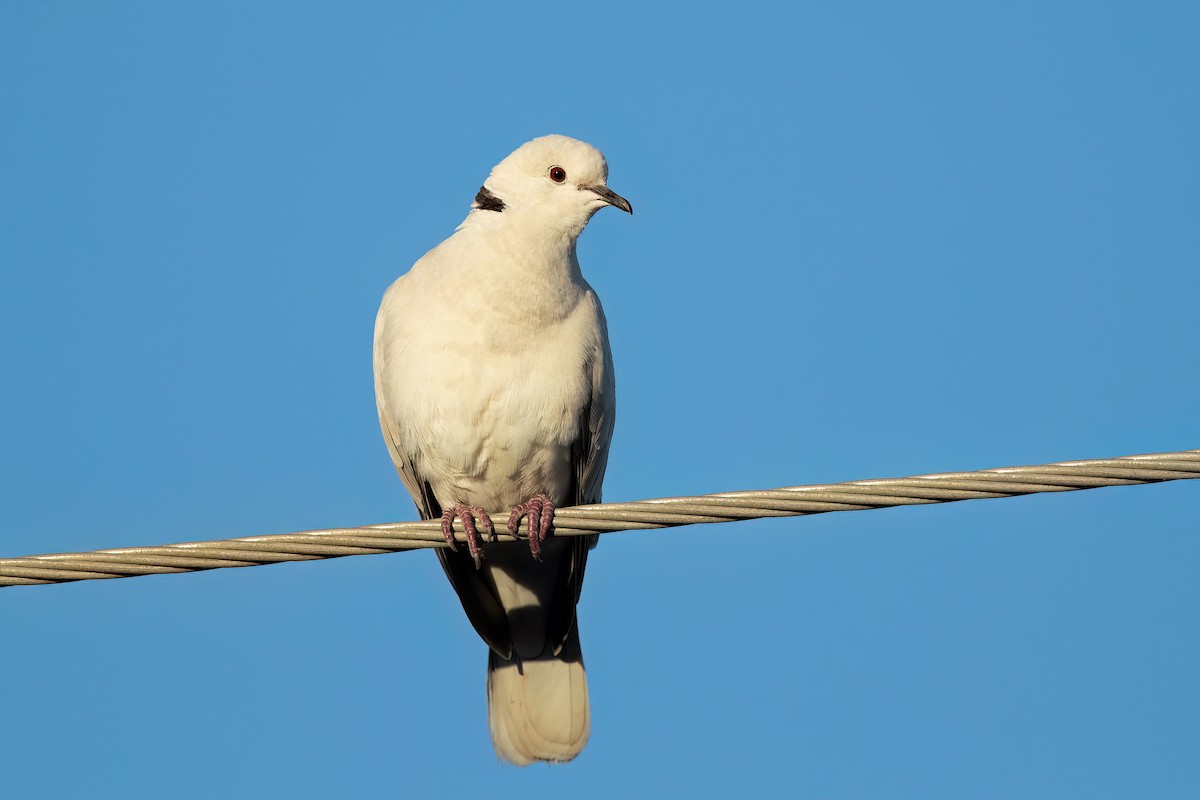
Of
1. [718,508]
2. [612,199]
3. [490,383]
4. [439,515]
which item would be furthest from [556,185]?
[718,508]

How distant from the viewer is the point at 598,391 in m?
6.87

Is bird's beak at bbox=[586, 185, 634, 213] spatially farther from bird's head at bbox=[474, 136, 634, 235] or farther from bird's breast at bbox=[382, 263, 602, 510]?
bird's breast at bbox=[382, 263, 602, 510]

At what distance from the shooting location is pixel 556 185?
6875 millimetres

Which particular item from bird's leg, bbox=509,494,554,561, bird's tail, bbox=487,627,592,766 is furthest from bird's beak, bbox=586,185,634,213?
bird's tail, bbox=487,627,592,766

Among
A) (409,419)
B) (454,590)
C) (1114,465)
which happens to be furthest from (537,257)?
(1114,465)

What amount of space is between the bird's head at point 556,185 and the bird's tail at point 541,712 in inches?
84.4

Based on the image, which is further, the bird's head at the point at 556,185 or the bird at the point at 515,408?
the bird's head at the point at 556,185

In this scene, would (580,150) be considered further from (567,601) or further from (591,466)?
(567,601)

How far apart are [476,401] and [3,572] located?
2.32 meters

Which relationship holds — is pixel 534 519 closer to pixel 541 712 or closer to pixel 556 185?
pixel 541 712

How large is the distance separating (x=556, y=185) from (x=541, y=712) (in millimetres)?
2633

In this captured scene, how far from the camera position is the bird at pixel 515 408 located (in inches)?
258

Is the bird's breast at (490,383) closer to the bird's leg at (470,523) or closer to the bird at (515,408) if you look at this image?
the bird at (515,408)

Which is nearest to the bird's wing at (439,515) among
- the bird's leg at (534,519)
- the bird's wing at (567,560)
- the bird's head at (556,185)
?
the bird's wing at (567,560)
